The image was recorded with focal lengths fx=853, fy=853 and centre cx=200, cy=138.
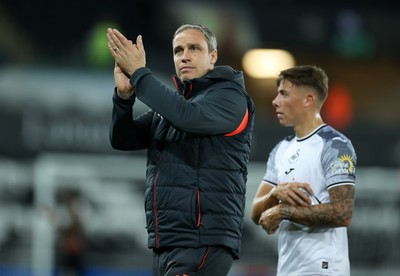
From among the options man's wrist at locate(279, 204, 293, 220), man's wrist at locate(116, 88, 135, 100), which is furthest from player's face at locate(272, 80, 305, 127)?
man's wrist at locate(116, 88, 135, 100)

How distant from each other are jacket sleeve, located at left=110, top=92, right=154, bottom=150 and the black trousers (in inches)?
28.0

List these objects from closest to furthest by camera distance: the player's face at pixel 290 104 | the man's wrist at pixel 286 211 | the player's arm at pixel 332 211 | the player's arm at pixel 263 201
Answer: the player's arm at pixel 332 211 < the man's wrist at pixel 286 211 < the player's arm at pixel 263 201 < the player's face at pixel 290 104

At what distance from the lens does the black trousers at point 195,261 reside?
13.8 ft

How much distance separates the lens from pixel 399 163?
14539 millimetres

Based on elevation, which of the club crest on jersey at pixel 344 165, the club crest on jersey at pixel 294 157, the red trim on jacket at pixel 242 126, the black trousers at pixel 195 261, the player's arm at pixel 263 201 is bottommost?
the black trousers at pixel 195 261

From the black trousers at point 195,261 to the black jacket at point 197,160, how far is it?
0.05 m

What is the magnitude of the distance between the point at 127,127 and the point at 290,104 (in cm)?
104

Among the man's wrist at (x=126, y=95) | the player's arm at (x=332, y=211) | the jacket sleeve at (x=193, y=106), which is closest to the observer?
the jacket sleeve at (x=193, y=106)

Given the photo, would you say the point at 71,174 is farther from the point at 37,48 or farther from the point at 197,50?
the point at 197,50

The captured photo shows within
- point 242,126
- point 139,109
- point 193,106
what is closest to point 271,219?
point 242,126

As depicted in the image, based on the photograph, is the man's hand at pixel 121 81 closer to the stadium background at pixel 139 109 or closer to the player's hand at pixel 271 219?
the player's hand at pixel 271 219

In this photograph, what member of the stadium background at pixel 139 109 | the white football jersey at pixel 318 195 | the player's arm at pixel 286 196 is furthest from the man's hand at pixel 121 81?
the stadium background at pixel 139 109

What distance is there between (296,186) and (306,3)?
13.3 meters

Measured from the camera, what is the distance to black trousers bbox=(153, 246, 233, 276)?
166 inches
